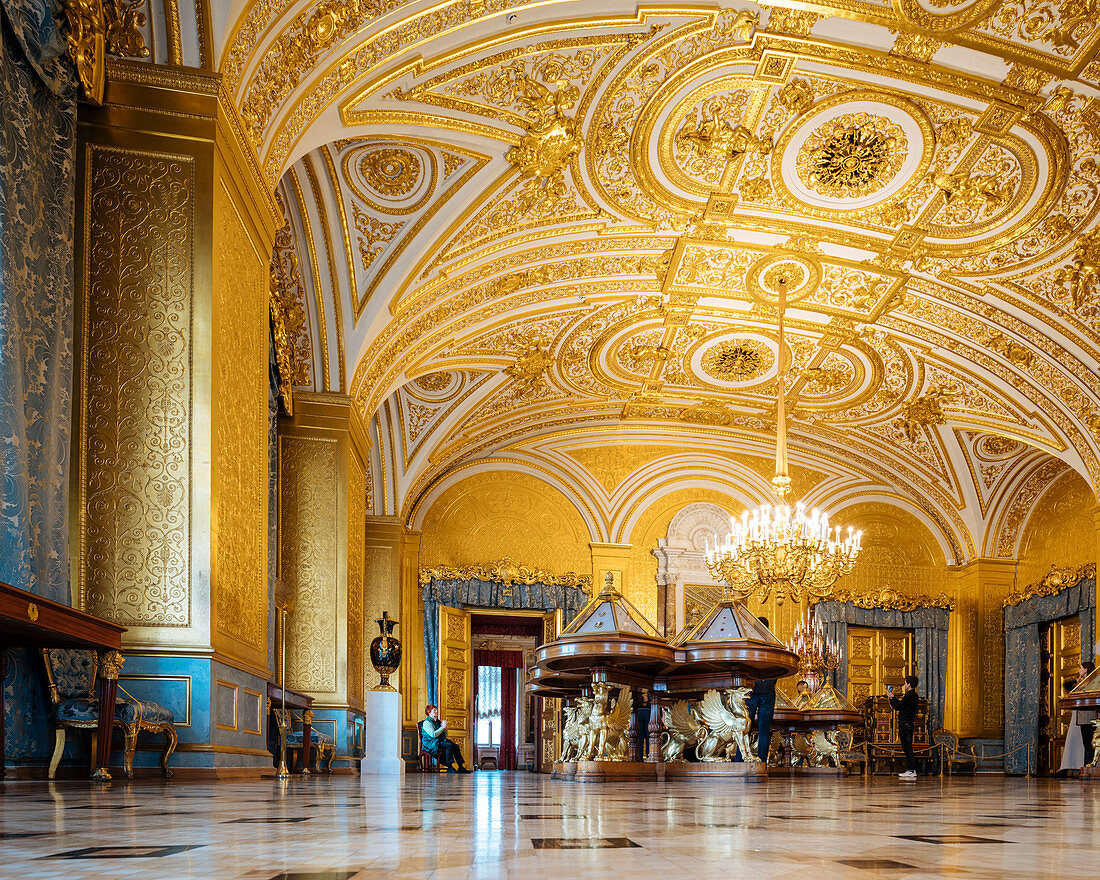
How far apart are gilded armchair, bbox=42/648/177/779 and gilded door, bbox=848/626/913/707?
44.7ft

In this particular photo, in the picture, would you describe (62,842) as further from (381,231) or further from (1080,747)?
(1080,747)

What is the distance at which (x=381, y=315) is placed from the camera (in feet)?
33.7

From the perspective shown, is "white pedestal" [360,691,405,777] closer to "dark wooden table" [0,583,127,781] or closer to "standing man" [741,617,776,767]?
"standing man" [741,617,776,767]

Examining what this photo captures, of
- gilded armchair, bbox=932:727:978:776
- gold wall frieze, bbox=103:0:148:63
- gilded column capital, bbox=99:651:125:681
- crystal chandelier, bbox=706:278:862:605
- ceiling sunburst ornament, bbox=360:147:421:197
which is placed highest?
ceiling sunburst ornament, bbox=360:147:421:197

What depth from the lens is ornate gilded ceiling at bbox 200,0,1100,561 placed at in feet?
24.5

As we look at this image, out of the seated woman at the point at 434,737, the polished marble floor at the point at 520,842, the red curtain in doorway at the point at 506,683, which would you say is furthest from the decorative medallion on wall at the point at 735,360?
the polished marble floor at the point at 520,842

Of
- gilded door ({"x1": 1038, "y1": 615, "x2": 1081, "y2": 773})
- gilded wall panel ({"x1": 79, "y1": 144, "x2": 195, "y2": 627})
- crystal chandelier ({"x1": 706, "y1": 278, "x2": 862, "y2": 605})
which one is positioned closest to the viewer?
gilded wall panel ({"x1": 79, "y1": 144, "x2": 195, "y2": 627})

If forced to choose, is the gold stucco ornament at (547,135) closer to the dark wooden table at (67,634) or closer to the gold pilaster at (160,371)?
the gold pilaster at (160,371)

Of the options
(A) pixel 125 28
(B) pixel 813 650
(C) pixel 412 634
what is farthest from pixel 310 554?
(B) pixel 813 650

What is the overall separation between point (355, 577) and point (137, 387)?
6.31 meters

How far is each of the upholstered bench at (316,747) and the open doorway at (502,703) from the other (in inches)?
341

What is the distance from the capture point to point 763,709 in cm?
947

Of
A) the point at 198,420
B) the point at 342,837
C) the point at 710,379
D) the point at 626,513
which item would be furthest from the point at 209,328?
the point at 626,513

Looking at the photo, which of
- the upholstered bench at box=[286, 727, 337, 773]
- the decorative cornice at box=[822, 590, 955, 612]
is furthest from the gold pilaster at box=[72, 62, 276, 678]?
the decorative cornice at box=[822, 590, 955, 612]
